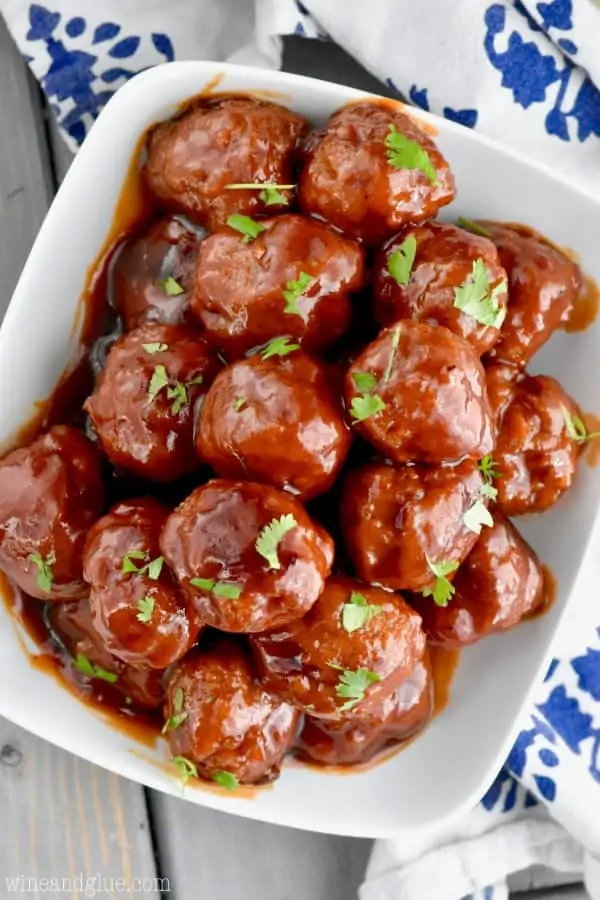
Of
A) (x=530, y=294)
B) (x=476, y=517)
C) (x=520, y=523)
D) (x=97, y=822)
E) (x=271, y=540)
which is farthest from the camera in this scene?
(x=97, y=822)

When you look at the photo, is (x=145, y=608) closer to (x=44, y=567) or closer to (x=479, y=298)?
(x=44, y=567)

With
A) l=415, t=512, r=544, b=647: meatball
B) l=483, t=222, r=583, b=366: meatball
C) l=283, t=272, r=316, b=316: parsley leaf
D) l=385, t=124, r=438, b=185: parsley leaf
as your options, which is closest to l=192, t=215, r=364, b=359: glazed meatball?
l=283, t=272, r=316, b=316: parsley leaf

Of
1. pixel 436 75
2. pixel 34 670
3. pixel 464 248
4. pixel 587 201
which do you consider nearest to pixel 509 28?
Answer: pixel 436 75

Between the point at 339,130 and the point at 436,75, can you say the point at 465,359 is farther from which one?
the point at 436,75

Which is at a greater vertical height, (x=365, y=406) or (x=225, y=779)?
(x=365, y=406)

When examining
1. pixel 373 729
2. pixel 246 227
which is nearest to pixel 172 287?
pixel 246 227

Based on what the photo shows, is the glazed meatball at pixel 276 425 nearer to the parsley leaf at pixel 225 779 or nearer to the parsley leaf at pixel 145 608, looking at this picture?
the parsley leaf at pixel 145 608

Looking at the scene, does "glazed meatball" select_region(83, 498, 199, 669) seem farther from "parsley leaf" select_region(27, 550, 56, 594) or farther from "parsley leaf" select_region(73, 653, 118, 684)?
"parsley leaf" select_region(73, 653, 118, 684)
